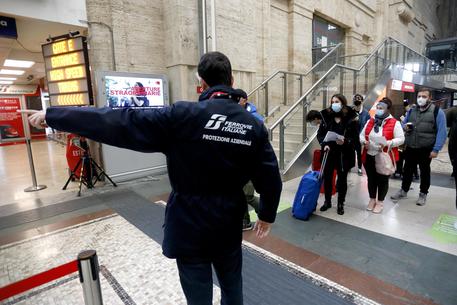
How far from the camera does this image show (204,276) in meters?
1.25

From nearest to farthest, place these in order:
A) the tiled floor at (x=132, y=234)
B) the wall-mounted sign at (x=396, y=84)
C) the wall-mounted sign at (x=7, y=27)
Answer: the tiled floor at (x=132, y=234)
the wall-mounted sign at (x=7, y=27)
the wall-mounted sign at (x=396, y=84)

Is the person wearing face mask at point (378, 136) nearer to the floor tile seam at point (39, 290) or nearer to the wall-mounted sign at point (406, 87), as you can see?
the floor tile seam at point (39, 290)

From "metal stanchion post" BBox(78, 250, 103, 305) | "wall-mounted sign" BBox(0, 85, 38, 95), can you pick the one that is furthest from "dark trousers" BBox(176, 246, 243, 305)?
"wall-mounted sign" BBox(0, 85, 38, 95)

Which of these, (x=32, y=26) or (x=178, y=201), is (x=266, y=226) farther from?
(x=32, y=26)

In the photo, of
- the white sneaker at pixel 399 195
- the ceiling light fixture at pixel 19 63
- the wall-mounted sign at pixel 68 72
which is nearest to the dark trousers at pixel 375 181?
the white sneaker at pixel 399 195

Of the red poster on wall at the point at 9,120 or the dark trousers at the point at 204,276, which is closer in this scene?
the dark trousers at the point at 204,276

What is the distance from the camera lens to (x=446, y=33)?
23.1m

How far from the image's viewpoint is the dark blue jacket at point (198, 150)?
1065 mm

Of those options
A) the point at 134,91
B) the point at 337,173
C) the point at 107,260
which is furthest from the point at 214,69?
the point at 134,91

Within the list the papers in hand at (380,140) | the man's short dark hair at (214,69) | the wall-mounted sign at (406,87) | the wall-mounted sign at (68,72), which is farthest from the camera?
the wall-mounted sign at (406,87)

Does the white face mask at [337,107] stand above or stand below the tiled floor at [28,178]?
above

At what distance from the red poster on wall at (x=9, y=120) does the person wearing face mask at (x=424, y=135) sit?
1582cm

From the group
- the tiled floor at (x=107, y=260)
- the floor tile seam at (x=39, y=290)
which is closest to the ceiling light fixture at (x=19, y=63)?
the tiled floor at (x=107, y=260)

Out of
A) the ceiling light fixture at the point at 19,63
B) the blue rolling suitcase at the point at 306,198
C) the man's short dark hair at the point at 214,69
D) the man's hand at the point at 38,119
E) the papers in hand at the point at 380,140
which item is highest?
the ceiling light fixture at the point at 19,63
